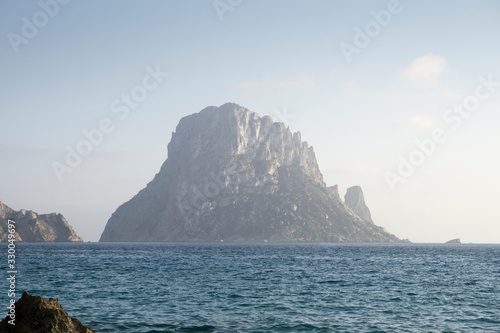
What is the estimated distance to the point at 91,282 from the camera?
47.5 metres

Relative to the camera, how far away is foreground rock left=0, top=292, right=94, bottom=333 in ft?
53.2

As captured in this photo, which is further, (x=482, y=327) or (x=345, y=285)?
(x=345, y=285)

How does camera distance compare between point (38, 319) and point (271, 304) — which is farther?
point (271, 304)

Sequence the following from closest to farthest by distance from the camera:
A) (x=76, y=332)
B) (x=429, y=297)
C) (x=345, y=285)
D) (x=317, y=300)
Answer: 1. (x=76, y=332)
2. (x=317, y=300)
3. (x=429, y=297)
4. (x=345, y=285)

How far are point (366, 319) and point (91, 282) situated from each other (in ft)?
103

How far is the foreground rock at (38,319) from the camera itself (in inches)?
638

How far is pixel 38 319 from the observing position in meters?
16.4

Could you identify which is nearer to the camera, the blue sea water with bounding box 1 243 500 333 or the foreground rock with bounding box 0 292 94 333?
the foreground rock with bounding box 0 292 94 333

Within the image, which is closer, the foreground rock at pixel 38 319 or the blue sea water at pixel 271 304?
the foreground rock at pixel 38 319

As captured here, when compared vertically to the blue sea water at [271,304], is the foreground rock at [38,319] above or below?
above

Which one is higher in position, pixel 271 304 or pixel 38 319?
pixel 38 319

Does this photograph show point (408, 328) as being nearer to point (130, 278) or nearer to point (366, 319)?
point (366, 319)

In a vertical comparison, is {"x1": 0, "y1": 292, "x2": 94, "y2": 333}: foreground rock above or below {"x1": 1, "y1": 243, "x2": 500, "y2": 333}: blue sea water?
above

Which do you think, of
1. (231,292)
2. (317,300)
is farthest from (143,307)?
(317,300)
